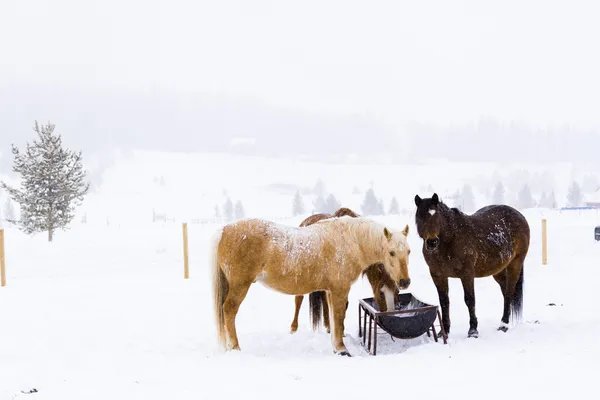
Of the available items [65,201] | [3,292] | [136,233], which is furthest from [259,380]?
[65,201]

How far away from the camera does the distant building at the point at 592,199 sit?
227 ft

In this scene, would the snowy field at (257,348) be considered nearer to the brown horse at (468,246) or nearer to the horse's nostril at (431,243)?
the brown horse at (468,246)

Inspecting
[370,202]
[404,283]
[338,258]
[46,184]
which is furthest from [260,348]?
[370,202]

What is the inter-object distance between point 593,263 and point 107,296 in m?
11.7

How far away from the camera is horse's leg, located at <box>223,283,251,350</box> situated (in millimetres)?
5323

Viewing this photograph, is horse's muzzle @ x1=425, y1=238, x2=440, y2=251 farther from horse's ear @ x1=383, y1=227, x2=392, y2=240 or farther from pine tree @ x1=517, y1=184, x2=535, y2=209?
pine tree @ x1=517, y1=184, x2=535, y2=209

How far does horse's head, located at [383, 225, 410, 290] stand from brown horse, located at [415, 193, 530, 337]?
366mm

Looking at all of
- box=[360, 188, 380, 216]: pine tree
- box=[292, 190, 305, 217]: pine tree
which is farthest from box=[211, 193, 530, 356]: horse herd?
box=[292, 190, 305, 217]: pine tree

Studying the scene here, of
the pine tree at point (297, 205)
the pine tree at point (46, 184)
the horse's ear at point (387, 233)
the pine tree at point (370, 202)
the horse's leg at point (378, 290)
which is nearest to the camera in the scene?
the horse's ear at point (387, 233)

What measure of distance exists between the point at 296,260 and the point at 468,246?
2.27m

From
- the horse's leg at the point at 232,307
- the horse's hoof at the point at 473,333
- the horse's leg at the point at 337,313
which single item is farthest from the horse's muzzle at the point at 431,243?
the horse's leg at the point at 232,307

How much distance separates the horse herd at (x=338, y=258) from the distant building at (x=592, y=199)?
75448 mm

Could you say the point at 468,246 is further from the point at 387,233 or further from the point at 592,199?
the point at 592,199

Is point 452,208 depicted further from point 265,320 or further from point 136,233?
point 136,233
